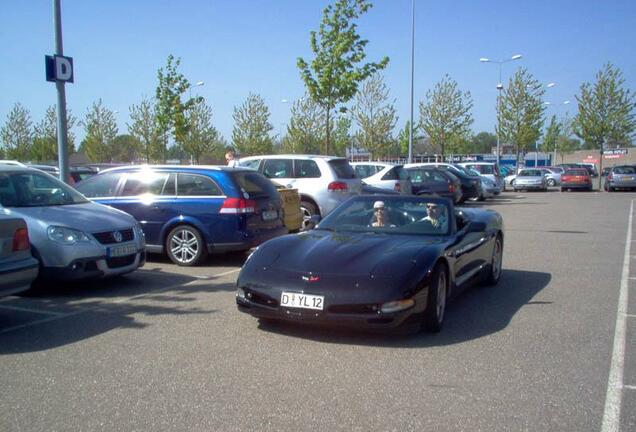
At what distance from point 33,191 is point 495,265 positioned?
19.8 ft

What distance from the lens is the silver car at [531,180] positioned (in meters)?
36.7

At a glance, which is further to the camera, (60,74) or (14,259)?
(60,74)

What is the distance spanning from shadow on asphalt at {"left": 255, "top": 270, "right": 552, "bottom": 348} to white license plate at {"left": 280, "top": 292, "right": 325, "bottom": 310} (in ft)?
1.39

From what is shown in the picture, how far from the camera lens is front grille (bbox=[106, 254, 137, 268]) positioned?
7707mm

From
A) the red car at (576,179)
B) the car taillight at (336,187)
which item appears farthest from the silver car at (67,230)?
the red car at (576,179)

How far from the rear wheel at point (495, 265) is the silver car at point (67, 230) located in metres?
4.54

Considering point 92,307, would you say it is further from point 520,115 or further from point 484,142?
point 484,142

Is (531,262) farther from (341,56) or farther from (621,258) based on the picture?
(341,56)

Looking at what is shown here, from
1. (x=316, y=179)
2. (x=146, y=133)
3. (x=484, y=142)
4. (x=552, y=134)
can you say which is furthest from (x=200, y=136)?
(x=484, y=142)

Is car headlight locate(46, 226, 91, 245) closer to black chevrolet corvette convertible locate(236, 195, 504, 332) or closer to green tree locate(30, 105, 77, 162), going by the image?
black chevrolet corvette convertible locate(236, 195, 504, 332)

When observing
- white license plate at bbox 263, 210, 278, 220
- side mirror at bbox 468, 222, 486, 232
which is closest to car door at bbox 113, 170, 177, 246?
white license plate at bbox 263, 210, 278, 220

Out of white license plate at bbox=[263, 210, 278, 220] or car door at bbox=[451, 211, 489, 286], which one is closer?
car door at bbox=[451, 211, 489, 286]

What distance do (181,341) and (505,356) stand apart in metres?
2.79

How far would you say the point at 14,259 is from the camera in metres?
6.00
